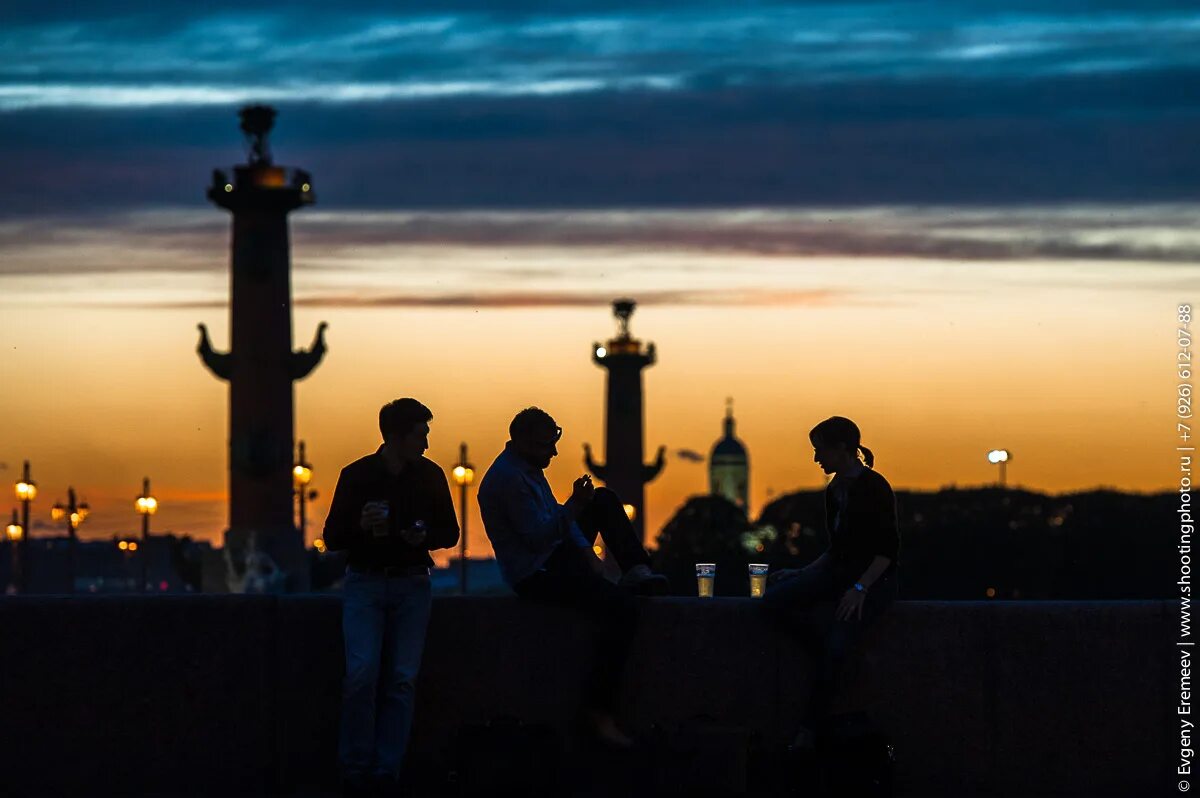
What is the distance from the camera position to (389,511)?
1200 centimetres

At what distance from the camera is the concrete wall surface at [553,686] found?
41.7ft

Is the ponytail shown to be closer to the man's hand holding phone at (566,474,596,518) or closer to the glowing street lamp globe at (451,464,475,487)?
the man's hand holding phone at (566,474,596,518)

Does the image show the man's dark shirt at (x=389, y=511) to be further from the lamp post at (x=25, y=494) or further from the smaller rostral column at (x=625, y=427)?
the smaller rostral column at (x=625, y=427)

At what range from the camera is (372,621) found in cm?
1212

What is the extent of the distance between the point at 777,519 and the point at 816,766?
369 ft

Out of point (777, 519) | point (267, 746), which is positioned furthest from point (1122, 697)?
point (777, 519)

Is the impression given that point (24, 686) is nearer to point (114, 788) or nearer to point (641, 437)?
point (114, 788)

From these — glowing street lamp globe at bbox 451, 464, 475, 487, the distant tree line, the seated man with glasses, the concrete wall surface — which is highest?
glowing street lamp globe at bbox 451, 464, 475, 487

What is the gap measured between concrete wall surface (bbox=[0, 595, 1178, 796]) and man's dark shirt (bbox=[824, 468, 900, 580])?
2.04ft

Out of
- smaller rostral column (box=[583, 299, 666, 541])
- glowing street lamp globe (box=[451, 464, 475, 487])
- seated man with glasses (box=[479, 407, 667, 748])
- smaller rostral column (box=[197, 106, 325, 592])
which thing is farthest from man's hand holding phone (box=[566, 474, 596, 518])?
smaller rostral column (box=[583, 299, 666, 541])

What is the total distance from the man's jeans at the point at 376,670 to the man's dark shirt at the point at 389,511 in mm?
145

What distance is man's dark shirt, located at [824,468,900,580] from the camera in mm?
12094

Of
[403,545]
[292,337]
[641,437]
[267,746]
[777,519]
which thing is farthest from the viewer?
[777,519]

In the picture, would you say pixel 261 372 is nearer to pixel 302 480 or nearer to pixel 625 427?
pixel 302 480
